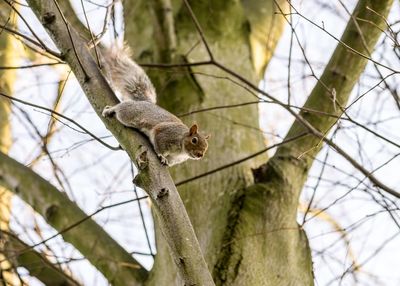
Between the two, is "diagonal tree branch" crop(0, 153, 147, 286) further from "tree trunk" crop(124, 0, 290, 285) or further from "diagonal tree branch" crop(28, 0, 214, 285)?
"diagonal tree branch" crop(28, 0, 214, 285)

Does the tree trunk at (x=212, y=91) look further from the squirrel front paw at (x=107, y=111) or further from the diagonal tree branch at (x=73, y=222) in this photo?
the squirrel front paw at (x=107, y=111)

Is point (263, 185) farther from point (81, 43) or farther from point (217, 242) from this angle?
point (81, 43)

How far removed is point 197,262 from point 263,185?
3.08 ft

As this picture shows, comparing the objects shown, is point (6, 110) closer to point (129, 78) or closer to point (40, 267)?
point (129, 78)

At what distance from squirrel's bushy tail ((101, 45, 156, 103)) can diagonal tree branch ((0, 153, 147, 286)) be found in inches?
24.9

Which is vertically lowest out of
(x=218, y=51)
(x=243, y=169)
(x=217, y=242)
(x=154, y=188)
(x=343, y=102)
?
(x=154, y=188)

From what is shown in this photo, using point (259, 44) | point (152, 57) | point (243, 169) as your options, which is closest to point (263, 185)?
point (243, 169)

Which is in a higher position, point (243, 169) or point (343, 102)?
point (343, 102)

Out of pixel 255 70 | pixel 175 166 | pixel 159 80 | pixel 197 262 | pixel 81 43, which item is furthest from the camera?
pixel 255 70

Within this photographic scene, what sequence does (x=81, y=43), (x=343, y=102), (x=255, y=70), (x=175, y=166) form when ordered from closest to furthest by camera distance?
(x=81, y=43), (x=343, y=102), (x=175, y=166), (x=255, y=70)

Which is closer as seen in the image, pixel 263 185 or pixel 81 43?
pixel 81 43

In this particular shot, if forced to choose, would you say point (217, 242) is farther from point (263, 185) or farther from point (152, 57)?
point (152, 57)

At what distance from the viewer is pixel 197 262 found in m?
1.80

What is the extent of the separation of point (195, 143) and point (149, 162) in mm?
906
